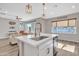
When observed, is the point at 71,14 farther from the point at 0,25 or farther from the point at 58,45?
the point at 0,25

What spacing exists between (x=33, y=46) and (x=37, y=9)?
27.4 inches

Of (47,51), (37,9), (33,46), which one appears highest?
(37,9)

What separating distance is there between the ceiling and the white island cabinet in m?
0.39

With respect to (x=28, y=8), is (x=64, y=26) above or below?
below

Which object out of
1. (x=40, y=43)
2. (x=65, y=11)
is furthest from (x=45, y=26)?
(x=65, y=11)

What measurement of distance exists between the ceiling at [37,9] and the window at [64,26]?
15cm

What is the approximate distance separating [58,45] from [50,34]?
26 cm

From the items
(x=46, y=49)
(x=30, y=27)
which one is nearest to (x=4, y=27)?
(x=30, y=27)

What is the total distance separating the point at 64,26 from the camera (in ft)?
6.40

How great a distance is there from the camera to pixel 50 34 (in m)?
2.00

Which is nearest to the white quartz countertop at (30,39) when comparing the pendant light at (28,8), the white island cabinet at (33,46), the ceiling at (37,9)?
the white island cabinet at (33,46)

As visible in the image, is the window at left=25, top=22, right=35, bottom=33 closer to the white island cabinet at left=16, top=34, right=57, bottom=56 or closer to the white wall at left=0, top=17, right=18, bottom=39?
the white island cabinet at left=16, top=34, right=57, bottom=56

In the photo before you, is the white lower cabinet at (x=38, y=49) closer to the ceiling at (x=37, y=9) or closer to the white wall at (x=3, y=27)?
the white wall at (x=3, y=27)

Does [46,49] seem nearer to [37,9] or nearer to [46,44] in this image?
[46,44]
